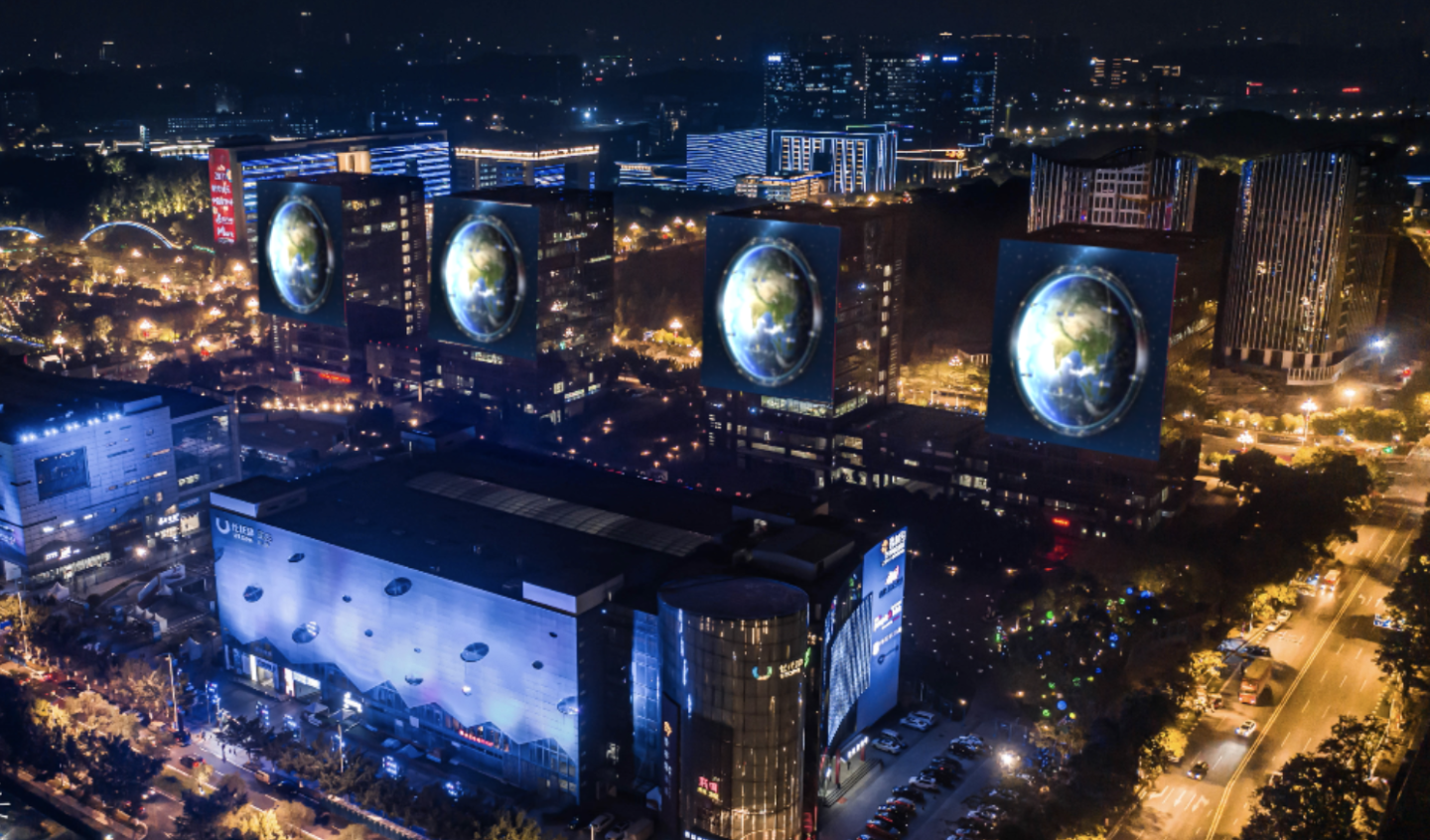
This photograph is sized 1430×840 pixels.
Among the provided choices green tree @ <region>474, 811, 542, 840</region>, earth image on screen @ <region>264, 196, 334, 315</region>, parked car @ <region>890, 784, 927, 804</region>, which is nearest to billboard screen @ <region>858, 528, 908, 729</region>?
parked car @ <region>890, 784, 927, 804</region>

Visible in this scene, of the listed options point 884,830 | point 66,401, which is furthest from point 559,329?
Result: point 884,830

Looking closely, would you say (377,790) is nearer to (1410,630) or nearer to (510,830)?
(510,830)

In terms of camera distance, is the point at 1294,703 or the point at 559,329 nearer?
the point at 1294,703

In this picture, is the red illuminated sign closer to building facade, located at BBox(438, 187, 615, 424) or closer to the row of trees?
building facade, located at BBox(438, 187, 615, 424)

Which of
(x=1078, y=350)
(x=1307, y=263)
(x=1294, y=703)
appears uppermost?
(x=1307, y=263)

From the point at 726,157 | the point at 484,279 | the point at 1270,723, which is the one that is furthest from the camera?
the point at 726,157

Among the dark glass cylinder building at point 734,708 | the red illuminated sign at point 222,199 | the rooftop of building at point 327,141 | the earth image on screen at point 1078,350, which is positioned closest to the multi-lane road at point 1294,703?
the dark glass cylinder building at point 734,708
